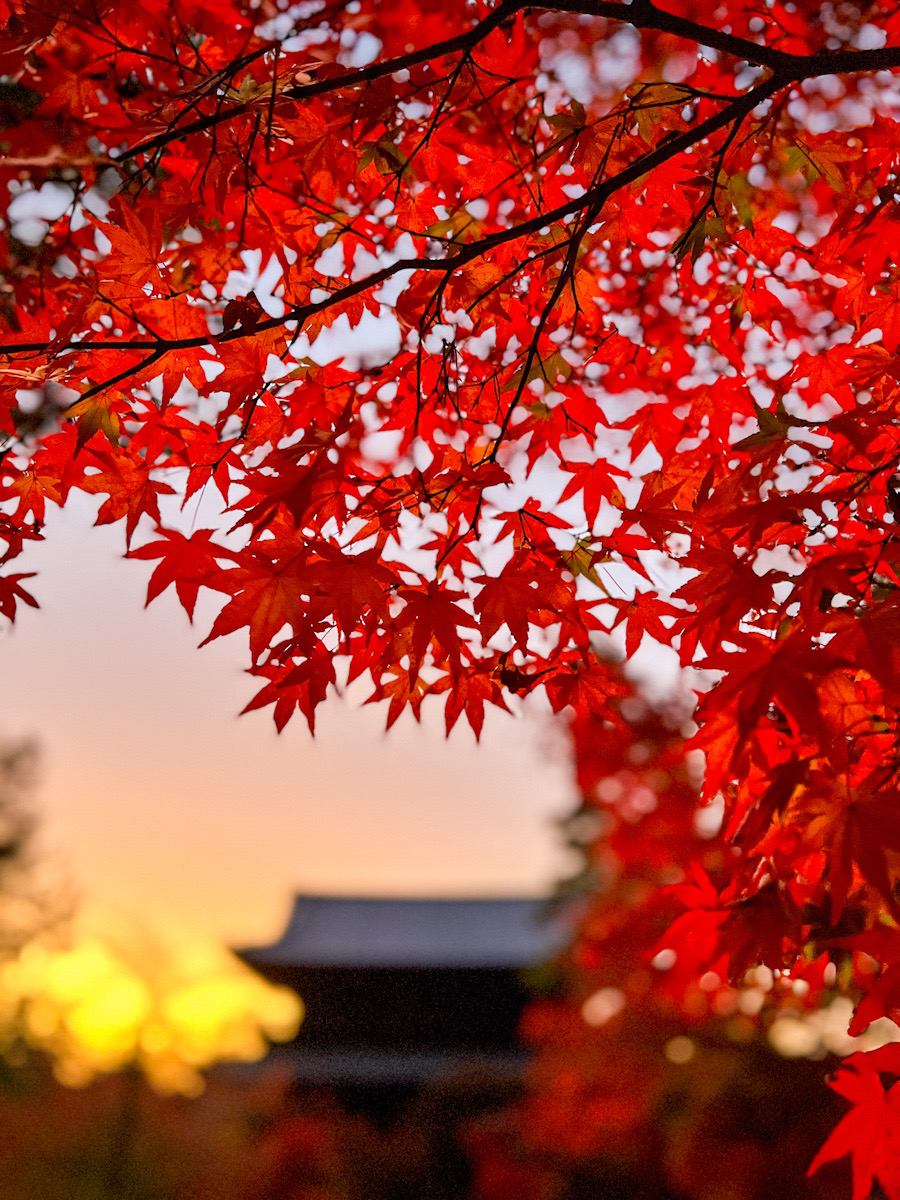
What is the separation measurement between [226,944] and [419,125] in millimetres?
19601

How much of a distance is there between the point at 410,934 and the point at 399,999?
211cm

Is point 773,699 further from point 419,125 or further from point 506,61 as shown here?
point 419,125

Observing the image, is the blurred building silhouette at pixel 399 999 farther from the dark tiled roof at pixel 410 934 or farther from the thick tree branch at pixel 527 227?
the thick tree branch at pixel 527 227

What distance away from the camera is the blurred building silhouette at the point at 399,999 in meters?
17.8

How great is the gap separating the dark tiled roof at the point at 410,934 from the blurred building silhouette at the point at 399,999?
0.04 meters

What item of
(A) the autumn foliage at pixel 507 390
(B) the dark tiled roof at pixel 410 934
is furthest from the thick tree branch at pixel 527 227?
(B) the dark tiled roof at pixel 410 934

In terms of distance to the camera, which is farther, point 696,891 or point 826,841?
point 696,891

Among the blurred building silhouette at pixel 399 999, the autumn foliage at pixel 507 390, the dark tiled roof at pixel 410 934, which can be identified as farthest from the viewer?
the dark tiled roof at pixel 410 934

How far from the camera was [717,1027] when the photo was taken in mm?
8086

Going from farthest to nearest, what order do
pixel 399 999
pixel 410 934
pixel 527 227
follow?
1. pixel 410 934
2. pixel 399 999
3. pixel 527 227

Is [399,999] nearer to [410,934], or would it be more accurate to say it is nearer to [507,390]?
[410,934]

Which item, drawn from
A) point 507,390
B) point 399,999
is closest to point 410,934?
point 399,999

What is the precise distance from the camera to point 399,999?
18.7m

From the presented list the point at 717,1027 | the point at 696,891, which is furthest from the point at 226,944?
the point at 696,891
